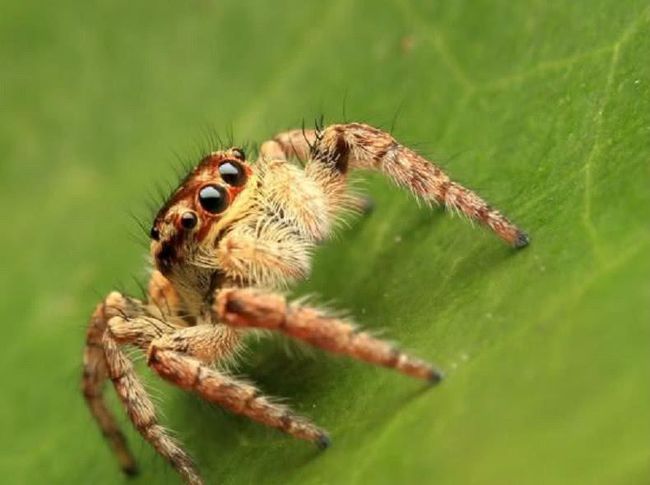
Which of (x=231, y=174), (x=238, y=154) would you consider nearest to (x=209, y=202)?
(x=231, y=174)

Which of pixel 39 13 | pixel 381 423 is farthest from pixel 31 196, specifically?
pixel 381 423

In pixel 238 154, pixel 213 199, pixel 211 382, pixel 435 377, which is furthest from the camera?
pixel 238 154

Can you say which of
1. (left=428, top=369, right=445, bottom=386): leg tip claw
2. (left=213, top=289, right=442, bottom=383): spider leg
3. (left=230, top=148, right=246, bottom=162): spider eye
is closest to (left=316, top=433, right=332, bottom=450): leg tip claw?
(left=213, top=289, right=442, bottom=383): spider leg

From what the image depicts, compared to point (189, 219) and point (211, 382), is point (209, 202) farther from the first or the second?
point (211, 382)

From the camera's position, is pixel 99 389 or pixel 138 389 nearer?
pixel 138 389

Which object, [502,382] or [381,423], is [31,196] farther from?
[502,382]

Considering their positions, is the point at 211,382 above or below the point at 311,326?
below
